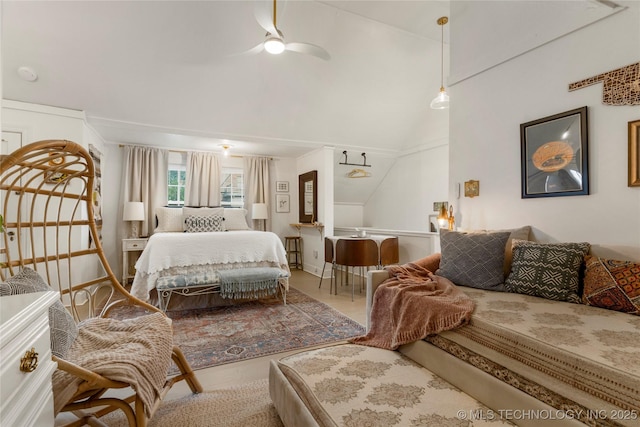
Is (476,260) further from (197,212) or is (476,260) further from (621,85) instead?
(197,212)

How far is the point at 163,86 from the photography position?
3.52 meters

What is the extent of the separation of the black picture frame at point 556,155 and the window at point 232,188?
467 centimetres

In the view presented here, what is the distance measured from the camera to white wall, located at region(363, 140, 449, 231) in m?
5.02

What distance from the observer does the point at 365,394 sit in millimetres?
1318

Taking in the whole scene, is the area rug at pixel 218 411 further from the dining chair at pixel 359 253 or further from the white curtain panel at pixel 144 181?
the white curtain panel at pixel 144 181

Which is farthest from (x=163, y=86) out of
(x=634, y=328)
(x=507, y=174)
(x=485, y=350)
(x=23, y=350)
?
(x=634, y=328)

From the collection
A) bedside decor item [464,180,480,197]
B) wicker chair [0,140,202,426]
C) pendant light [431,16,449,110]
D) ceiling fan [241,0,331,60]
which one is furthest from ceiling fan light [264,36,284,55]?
bedside decor item [464,180,480,197]

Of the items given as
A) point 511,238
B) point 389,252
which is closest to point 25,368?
point 511,238

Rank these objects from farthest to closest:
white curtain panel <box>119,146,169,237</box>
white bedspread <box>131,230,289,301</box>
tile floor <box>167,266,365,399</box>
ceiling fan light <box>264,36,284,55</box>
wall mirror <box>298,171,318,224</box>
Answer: wall mirror <box>298,171,318,224</box> → white curtain panel <box>119,146,169,237</box> → white bedspread <box>131,230,289,301</box> → ceiling fan light <box>264,36,284,55</box> → tile floor <box>167,266,365,399</box>

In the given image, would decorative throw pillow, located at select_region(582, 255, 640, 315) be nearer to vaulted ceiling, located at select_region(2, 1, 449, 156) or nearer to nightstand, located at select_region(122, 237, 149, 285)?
vaulted ceiling, located at select_region(2, 1, 449, 156)

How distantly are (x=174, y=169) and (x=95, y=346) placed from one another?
14.7 ft

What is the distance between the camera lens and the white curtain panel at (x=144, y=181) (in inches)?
189

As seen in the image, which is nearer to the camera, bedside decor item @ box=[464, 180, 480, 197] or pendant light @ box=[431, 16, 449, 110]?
bedside decor item @ box=[464, 180, 480, 197]

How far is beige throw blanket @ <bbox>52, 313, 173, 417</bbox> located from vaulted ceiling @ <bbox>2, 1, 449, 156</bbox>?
2.15 metres
